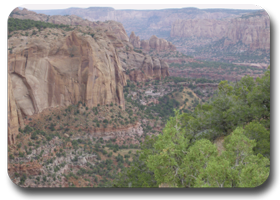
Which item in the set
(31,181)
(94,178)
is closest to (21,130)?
(31,181)

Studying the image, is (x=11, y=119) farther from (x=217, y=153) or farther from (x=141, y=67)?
(x=141, y=67)

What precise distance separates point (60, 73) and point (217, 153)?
2692 centimetres

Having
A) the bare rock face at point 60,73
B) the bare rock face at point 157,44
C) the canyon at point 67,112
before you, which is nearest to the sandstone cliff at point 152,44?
the bare rock face at point 157,44

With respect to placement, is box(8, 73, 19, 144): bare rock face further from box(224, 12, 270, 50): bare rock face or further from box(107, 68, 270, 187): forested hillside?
box(224, 12, 270, 50): bare rock face

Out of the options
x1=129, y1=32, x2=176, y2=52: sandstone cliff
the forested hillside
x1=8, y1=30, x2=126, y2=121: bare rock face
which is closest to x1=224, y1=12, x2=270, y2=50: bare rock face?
x1=129, y1=32, x2=176, y2=52: sandstone cliff

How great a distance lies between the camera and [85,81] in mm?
38062

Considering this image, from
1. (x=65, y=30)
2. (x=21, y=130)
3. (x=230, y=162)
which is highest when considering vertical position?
(x=65, y=30)

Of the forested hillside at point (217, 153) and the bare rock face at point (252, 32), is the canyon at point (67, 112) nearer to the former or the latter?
the forested hillside at point (217, 153)

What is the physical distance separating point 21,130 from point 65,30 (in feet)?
70.3

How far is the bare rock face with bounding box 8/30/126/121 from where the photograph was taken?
104 ft

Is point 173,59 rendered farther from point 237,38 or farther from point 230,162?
point 230,162

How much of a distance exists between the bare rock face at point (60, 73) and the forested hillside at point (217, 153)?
60.5ft

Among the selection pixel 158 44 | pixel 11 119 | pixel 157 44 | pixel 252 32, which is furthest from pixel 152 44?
pixel 11 119

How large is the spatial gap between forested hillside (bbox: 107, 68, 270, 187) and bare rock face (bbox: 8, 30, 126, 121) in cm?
1844
